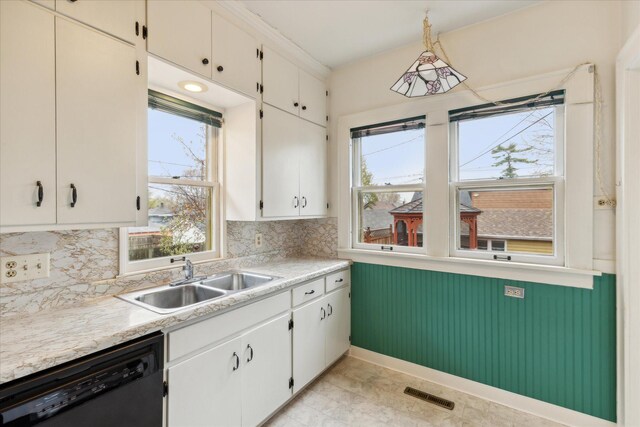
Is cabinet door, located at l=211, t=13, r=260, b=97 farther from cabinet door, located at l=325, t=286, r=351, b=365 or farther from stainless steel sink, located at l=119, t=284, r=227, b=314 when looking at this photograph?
cabinet door, located at l=325, t=286, r=351, b=365

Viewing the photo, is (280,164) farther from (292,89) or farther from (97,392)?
(97,392)

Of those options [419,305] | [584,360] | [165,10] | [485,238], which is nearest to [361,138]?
[485,238]

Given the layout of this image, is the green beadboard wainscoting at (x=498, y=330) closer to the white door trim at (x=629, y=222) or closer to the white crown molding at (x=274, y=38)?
the white door trim at (x=629, y=222)

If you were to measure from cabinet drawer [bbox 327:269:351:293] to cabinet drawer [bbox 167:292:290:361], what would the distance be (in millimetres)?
586

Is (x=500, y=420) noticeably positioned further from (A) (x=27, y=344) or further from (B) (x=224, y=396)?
(A) (x=27, y=344)

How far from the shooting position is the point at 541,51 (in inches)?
81.7

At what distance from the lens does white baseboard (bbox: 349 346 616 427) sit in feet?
6.49

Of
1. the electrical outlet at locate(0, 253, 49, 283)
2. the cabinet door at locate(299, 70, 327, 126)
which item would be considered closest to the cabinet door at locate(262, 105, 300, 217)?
the cabinet door at locate(299, 70, 327, 126)

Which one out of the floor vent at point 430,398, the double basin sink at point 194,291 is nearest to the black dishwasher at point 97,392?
the double basin sink at point 194,291

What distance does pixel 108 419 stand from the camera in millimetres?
1192

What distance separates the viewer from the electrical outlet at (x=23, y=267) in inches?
54.7

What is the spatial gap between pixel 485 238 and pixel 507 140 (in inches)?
29.5

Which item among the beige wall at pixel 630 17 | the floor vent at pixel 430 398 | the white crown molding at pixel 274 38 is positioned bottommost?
the floor vent at pixel 430 398

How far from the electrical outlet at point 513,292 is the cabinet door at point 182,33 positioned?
8.28 ft
